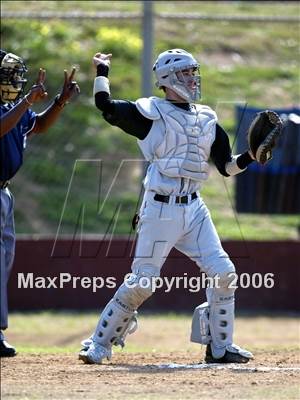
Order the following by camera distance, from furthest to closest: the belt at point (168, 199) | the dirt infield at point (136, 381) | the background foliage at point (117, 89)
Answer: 1. the background foliage at point (117, 89)
2. the belt at point (168, 199)
3. the dirt infield at point (136, 381)

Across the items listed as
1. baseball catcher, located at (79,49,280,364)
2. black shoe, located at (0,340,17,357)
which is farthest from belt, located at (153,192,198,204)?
black shoe, located at (0,340,17,357)

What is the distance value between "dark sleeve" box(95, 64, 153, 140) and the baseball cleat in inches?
58.9

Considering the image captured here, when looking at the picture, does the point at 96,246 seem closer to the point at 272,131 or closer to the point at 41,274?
the point at 41,274

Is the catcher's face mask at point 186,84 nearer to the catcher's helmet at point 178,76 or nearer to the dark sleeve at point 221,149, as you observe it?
the catcher's helmet at point 178,76

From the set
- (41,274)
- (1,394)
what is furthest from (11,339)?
(1,394)

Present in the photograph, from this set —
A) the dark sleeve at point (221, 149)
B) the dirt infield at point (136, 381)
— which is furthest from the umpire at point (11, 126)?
the dark sleeve at point (221, 149)

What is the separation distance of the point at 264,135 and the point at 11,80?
5.89 feet

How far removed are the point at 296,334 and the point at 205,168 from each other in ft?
14.8

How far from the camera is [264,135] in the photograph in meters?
7.72

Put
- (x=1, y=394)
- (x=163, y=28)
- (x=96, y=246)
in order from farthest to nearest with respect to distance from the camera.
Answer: (x=163, y=28) < (x=96, y=246) < (x=1, y=394)

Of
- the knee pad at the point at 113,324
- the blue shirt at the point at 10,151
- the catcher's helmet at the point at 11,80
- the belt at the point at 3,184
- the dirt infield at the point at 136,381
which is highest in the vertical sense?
the catcher's helmet at the point at 11,80

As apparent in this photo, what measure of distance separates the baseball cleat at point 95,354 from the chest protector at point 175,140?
1308 millimetres

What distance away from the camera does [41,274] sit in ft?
40.8

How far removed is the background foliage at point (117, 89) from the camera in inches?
581
